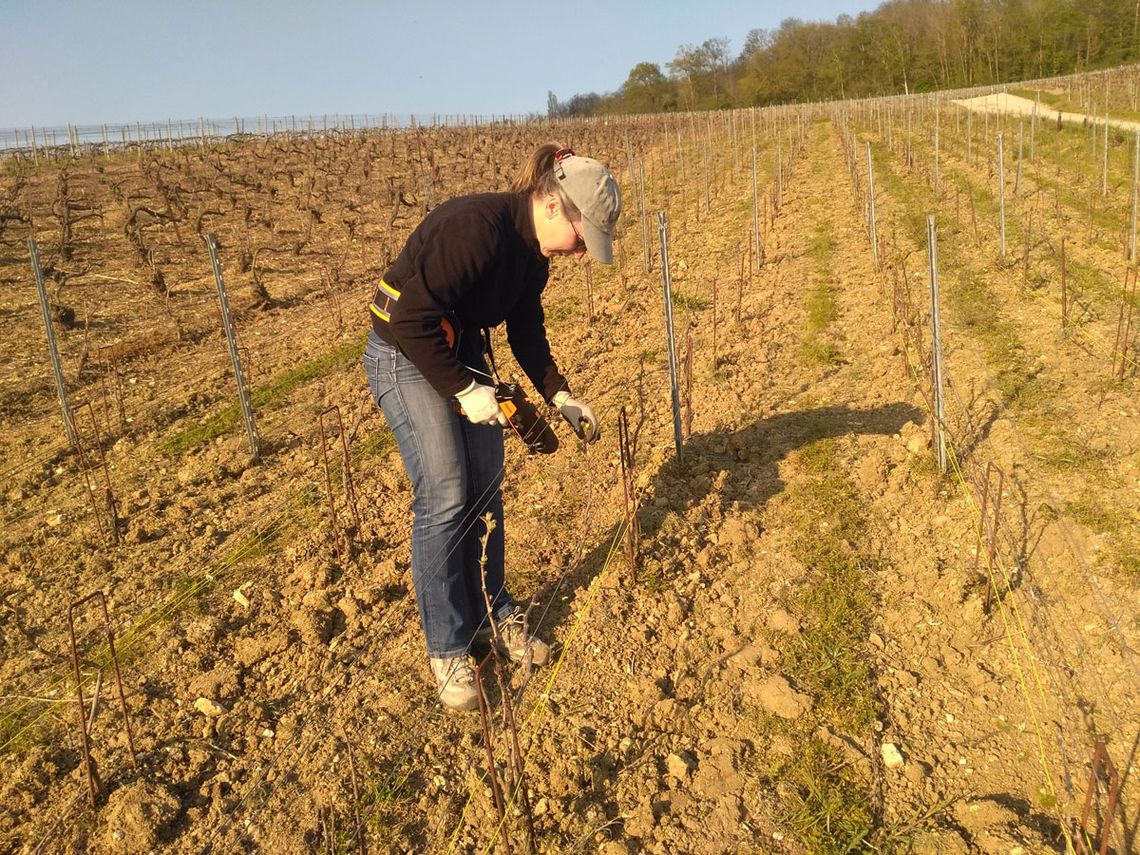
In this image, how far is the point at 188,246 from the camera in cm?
1113

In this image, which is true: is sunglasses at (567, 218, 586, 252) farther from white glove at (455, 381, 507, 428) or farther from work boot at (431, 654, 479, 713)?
work boot at (431, 654, 479, 713)

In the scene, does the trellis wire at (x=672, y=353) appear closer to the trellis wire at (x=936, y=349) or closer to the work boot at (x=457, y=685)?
the trellis wire at (x=936, y=349)

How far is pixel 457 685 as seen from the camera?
7.79 feet

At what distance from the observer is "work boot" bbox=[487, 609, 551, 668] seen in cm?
251

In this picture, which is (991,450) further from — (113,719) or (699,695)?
(113,719)

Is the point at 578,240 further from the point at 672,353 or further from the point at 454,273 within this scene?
the point at 672,353

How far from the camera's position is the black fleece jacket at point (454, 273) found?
2.04 meters

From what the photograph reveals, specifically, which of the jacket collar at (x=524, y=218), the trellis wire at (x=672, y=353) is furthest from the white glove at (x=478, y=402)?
the trellis wire at (x=672, y=353)

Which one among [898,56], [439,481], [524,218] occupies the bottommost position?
[439,481]

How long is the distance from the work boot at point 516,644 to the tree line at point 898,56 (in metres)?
18.7

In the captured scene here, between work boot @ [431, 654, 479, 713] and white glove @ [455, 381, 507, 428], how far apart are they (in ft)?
2.41

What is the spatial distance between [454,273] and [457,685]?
1158 millimetres

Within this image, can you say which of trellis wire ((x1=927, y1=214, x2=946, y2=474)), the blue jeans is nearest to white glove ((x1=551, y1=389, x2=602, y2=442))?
the blue jeans

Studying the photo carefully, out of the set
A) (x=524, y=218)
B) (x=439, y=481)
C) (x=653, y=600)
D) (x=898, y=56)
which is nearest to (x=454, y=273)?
(x=524, y=218)
